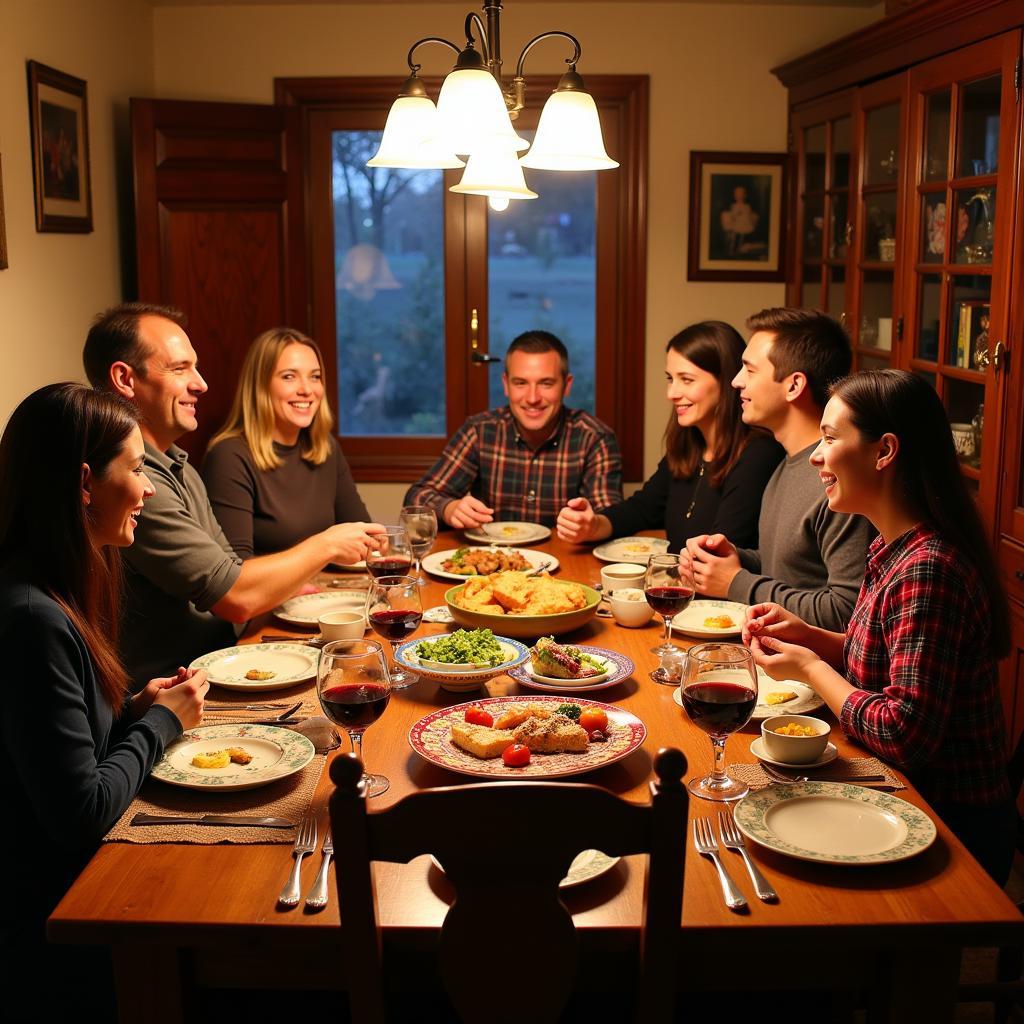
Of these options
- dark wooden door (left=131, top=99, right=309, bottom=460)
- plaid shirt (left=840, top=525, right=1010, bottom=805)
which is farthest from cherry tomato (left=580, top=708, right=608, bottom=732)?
dark wooden door (left=131, top=99, right=309, bottom=460)

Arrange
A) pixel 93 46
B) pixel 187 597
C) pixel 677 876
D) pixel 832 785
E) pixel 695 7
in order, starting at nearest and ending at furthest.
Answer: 1. pixel 677 876
2. pixel 832 785
3. pixel 187 597
4. pixel 93 46
5. pixel 695 7

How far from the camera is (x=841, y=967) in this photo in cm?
136

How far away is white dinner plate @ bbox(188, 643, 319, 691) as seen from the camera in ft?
6.23

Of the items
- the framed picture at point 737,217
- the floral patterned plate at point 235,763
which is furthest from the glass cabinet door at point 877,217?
the floral patterned plate at point 235,763

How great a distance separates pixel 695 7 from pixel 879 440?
3452 millimetres

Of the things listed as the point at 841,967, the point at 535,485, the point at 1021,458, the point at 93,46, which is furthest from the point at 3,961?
the point at 93,46

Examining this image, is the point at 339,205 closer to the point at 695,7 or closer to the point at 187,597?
the point at 695,7

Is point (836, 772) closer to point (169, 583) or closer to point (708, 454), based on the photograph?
point (169, 583)

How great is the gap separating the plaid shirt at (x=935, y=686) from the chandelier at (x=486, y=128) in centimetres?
92

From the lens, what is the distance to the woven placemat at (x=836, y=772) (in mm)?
1544

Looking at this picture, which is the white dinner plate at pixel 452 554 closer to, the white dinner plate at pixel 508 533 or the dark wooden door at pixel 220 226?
the white dinner plate at pixel 508 533

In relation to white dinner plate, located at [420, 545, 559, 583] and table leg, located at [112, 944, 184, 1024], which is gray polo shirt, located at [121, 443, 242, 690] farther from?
table leg, located at [112, 944, 184, 1024]

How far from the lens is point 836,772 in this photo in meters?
1.57

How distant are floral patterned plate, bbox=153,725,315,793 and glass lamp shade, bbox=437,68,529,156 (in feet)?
3.46
